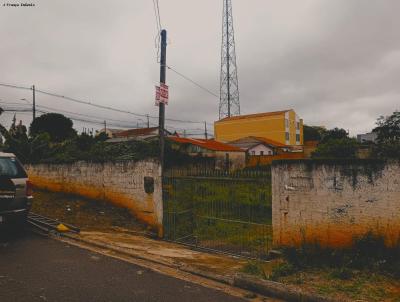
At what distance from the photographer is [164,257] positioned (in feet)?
21.6

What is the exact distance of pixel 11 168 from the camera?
24.3ft

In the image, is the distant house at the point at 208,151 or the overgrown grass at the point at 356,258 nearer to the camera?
the overgrown grass at the point at 356,258

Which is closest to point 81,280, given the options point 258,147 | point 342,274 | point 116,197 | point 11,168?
point 11,168

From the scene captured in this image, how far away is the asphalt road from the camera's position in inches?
177

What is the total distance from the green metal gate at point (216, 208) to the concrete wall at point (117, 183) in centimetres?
46

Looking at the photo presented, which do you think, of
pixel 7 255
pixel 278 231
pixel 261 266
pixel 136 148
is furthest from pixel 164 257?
pixel 136 148

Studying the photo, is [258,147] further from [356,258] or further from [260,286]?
[260,286]

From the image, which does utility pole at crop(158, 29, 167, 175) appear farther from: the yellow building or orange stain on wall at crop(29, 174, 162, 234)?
the yellow building

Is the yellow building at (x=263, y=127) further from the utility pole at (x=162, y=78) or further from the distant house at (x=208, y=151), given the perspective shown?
the utility pole at (x=162, y=78)

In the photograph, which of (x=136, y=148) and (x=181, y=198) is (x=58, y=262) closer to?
(x=181, y=198)

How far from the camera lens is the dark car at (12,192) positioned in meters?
6.82

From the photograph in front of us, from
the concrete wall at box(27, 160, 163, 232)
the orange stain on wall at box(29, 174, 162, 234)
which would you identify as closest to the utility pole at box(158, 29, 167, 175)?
the concrete wall at box(27, 160, 163, 232)

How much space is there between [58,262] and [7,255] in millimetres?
1117

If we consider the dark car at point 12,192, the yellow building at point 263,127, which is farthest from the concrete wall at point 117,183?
the yellow building at point 263,127
